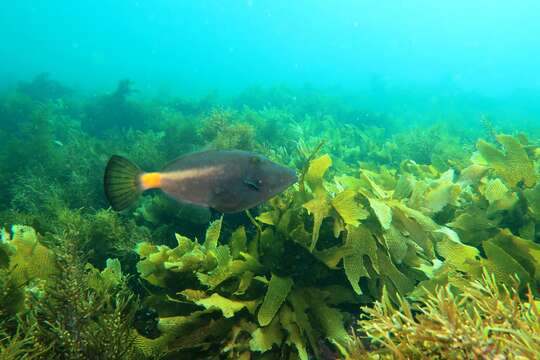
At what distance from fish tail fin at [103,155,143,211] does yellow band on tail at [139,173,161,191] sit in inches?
0.9

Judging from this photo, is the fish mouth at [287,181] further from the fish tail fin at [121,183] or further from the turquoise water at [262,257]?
the fish tail fin at [121,183]

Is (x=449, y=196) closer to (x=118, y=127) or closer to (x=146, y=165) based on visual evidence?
(x=146, y=165)

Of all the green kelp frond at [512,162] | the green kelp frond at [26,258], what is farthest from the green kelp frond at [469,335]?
the green kelp frond at [26,258]

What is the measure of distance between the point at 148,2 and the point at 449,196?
7776 inches

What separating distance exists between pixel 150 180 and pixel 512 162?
3275mm

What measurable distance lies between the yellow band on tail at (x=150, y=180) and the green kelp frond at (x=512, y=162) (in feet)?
10.0

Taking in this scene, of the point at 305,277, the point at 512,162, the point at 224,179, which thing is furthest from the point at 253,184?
the point at 512,162

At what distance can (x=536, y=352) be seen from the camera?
0.97 metres

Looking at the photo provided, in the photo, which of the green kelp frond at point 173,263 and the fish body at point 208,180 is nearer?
the fish body at point 208,180

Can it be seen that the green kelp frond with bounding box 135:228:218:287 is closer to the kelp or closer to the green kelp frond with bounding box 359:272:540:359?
the kelp

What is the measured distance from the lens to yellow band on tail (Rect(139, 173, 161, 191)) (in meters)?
1.75

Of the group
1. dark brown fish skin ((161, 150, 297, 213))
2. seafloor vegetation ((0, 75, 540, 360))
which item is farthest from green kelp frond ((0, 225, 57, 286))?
dark brown fish skin ((161, 150, 297, 213))

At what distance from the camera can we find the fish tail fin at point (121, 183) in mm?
1721

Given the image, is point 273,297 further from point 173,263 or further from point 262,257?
point 173,263
